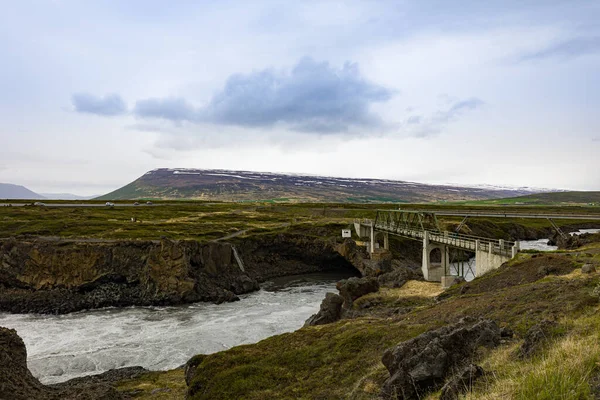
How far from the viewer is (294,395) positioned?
1468 centimetres

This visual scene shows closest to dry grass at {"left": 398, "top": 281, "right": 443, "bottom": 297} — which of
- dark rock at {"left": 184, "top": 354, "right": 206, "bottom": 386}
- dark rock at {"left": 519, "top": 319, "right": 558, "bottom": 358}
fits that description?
dark rock at {"left": 184, "top": 354, "right": 206, "bottom": 386}

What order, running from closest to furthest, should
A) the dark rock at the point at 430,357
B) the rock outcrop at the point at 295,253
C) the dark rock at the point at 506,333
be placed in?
the dark rock at the point at 430,357, the dark rock at the point at 506,333, the rock outcrop at the point at 295,253

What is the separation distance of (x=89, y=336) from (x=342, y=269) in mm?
51416

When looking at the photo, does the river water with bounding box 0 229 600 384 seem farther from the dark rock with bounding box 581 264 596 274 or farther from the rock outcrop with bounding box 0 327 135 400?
the dark rock with bounding box 581 264 596 274

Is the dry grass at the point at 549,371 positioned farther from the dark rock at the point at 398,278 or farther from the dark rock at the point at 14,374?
the dark rock at the point at 398,278

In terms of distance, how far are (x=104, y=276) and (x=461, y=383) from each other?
2263 inches

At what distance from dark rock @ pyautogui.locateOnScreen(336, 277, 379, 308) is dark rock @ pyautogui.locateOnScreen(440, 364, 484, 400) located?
28.6 m

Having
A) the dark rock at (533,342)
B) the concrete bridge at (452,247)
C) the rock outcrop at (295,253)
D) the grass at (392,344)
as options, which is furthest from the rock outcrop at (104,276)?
the dark rock at (533,342)

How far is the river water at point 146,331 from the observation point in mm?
31969

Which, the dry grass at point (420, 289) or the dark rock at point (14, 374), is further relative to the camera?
the dry grass at point (420, 289)

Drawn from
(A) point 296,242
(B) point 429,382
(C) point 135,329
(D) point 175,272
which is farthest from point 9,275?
(B) point 429,382

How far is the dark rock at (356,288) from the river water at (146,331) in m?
6.96

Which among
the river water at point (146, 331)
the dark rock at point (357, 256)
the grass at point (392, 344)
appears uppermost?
the grass at point (392, 344)

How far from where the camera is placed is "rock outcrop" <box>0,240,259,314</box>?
51.7 meters
